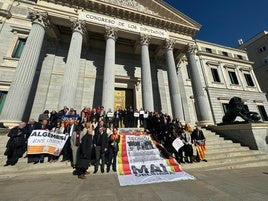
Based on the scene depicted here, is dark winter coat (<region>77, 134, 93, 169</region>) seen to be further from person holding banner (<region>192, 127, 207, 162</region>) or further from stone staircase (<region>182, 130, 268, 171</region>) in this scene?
person holding banner (<region>192, 127, 207, 162</region>)

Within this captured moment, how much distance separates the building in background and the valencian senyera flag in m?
33.3

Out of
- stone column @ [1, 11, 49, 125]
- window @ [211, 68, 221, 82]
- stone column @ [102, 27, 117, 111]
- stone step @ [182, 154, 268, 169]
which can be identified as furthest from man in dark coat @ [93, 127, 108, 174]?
window @ [211, 68, 221, 82]

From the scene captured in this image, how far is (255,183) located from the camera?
4227mm

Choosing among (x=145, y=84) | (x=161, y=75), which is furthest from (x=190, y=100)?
(x=145, y=84)

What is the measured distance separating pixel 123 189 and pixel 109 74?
9662mm

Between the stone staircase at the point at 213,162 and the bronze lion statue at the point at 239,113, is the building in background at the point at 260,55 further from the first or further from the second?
the stone staircase at the point at 213,162

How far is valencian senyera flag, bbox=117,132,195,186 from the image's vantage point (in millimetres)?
4586

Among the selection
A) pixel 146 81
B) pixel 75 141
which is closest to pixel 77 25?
pixel 146 81

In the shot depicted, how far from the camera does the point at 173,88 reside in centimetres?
1388

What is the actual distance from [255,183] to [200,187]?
1915 mm

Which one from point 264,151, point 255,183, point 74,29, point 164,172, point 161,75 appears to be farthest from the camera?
point 161,75

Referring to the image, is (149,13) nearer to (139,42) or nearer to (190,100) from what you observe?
(139,42)

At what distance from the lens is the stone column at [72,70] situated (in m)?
10.4

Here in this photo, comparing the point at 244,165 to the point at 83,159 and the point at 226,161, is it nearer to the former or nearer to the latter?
the point at 226,161
